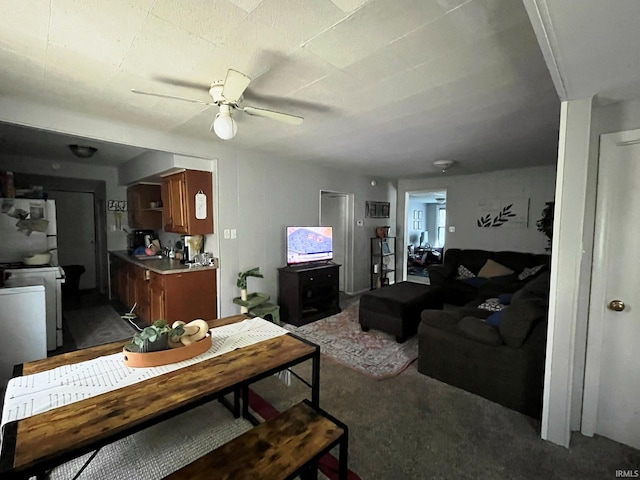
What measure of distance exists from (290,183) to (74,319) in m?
3.58

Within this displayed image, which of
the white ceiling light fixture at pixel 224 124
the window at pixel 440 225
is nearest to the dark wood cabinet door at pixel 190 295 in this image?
the white ceiling light fixture at pixel 224 124

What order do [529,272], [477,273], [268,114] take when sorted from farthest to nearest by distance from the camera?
[477,273], [529,272], [268,114]

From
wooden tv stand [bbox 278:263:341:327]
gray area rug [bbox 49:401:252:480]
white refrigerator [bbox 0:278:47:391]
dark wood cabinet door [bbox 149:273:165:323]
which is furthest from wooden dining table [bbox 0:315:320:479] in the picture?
wooden tv stand [bbox 278:263:341:327]

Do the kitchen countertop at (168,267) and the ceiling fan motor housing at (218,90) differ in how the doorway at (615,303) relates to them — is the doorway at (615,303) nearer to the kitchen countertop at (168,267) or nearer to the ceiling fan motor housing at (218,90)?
the ceiling fan motor housing at (218,90)

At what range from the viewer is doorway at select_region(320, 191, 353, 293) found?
216 inches

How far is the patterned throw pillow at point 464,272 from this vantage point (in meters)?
5.06

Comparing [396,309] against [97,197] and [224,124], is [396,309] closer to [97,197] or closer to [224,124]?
[224,124]

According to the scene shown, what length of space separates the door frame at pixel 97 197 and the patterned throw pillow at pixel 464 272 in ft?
21.3

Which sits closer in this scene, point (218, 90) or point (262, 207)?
point (218, 90)

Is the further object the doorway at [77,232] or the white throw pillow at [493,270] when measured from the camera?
the doorway at [77,232]

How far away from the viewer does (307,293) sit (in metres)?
4.10

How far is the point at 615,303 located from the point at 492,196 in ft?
12.6

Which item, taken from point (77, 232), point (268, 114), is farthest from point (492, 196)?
point (77, 232)

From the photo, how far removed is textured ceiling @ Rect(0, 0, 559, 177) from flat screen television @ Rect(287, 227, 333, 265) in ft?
5.43
